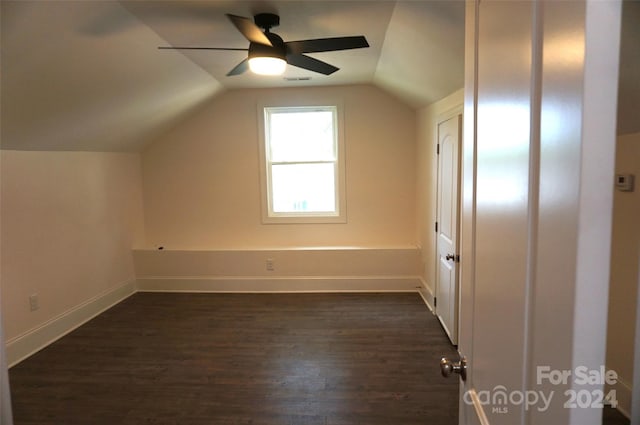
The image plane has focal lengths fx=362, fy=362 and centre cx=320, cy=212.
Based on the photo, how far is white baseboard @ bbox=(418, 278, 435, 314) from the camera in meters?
3.94

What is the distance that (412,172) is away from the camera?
4750mm

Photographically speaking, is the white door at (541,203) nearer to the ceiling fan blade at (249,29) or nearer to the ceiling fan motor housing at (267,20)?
the ceiling fan blade at (249,29)

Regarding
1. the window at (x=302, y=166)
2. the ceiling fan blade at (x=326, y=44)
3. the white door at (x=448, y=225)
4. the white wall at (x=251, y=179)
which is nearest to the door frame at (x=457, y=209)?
the white door at (x=448, y=225)

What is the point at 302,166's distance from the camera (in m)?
4.93

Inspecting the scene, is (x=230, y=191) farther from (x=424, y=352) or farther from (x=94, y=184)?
(x=424, y=352)

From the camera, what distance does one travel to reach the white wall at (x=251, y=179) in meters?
4.72

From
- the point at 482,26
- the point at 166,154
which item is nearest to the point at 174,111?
the point at 166,154

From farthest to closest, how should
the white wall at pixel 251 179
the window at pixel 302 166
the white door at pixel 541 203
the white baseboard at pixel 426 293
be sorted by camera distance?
the window at pixel 302 166
the white wall at pixel 251 179
the white baseboard at pixel 426 293
the white door at pixel 541 203

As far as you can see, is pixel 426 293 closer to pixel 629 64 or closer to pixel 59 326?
pixel 629 64

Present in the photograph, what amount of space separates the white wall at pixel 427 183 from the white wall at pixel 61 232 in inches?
144

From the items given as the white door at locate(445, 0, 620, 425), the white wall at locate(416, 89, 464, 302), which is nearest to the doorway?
the white wall at locate(416, 89, 464, 302)

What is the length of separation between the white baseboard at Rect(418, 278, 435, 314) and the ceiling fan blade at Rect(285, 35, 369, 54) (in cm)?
274

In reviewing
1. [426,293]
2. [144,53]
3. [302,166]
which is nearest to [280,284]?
[302,166]

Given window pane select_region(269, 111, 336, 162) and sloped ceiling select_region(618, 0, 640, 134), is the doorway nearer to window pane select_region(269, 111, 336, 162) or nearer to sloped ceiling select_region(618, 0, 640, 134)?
window pane select_region(269, 111, 336, 162)
